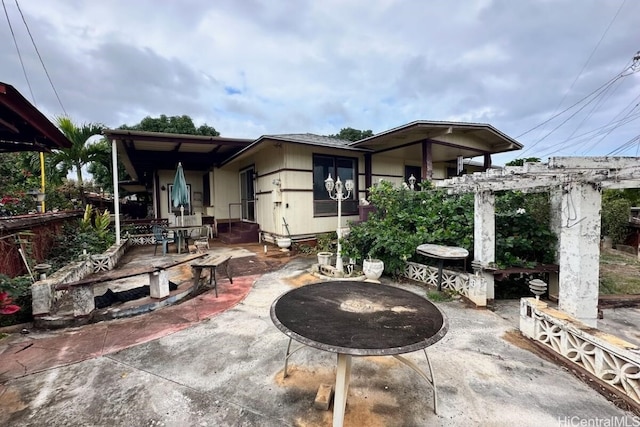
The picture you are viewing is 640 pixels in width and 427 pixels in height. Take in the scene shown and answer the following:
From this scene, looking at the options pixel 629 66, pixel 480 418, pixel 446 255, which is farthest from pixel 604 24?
pixel 480 418

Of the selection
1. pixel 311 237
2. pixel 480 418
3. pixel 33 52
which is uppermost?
pixel 33 52

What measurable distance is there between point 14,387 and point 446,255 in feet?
15.9

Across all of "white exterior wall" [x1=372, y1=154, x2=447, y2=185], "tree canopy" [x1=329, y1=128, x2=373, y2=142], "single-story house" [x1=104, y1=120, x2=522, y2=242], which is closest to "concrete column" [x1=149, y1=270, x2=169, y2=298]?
"single-story house" [x1=104, y1=120, x2=522, y2=242]

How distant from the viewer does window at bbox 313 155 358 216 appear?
803cm

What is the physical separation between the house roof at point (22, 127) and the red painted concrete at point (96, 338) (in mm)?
2798

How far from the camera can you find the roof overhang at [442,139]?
683 cm

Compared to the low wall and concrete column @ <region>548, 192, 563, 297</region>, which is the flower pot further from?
concrete column @ <region>548, 192, 563, 297</region>

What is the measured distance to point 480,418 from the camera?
1.79 m

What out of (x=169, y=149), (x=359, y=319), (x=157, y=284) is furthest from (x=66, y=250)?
(x=359, y=319)

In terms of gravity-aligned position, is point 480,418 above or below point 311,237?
below

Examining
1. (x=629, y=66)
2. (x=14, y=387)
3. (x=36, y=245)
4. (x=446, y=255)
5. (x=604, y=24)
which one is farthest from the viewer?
(x=604, y=24)

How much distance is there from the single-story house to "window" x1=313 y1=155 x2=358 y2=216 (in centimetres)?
3

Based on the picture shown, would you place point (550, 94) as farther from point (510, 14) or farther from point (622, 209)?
point (510, 14)

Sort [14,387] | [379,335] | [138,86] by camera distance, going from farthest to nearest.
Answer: [138,86] → [14,387] → [379,335]
